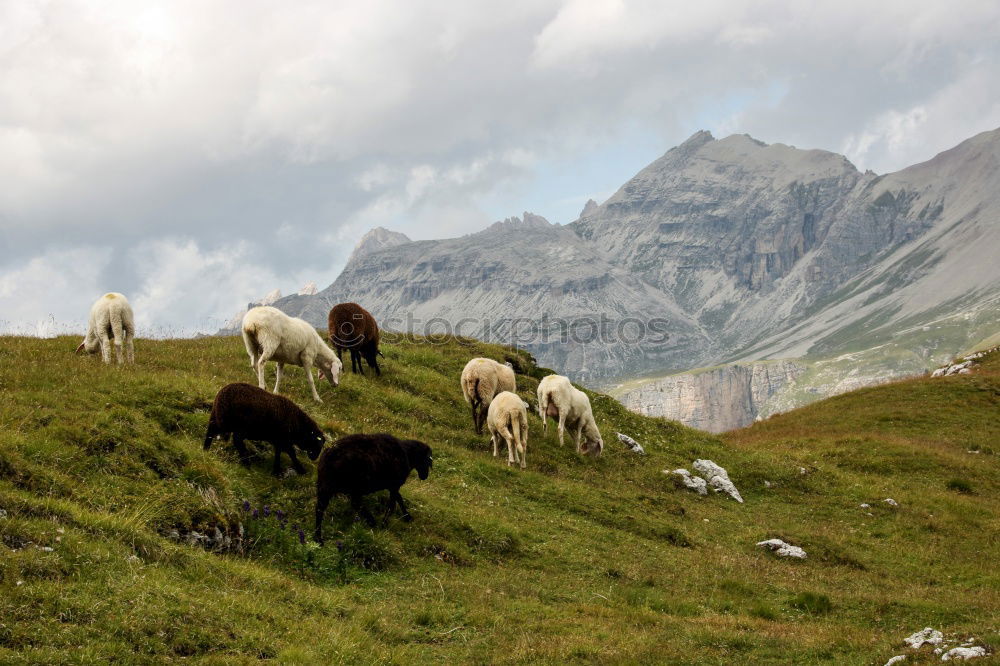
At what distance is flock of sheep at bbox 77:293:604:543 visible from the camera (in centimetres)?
1504

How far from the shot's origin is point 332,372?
25.4 m

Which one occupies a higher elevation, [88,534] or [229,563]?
[88,534]

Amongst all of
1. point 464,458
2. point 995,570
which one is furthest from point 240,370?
point 995,570

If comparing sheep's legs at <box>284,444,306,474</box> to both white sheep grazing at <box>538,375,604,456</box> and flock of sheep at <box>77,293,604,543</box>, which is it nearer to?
flock of sheep at <box>77,293,604,543</box>

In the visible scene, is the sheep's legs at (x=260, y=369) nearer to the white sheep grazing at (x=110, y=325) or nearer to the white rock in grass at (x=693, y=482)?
the white sheep grazing at (x=110, y=325)

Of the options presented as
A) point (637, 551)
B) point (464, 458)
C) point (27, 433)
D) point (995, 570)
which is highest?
point (27, 433)

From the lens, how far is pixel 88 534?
10.4m

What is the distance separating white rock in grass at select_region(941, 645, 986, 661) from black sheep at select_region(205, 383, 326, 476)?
12.2 metres

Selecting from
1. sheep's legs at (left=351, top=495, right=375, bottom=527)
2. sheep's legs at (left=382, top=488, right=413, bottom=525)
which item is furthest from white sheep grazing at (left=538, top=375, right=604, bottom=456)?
sheep's legs at (left=351, top=495, right=375, bottom=527)

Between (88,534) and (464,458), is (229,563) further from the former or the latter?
(464,458)

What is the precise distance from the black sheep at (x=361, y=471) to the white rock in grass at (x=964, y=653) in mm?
9891

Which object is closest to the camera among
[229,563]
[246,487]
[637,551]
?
[229,563]

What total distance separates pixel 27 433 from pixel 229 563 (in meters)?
4.82

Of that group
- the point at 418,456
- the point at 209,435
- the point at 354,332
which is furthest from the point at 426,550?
the point at 354,332
